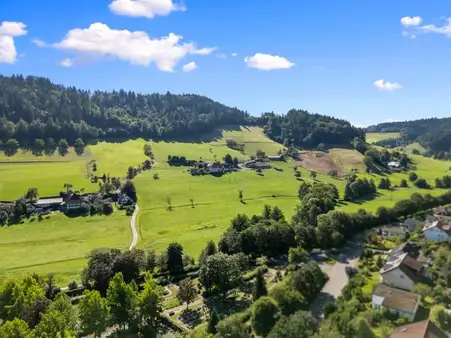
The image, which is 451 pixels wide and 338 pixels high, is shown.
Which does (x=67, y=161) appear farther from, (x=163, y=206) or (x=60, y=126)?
(x=163, y=206)

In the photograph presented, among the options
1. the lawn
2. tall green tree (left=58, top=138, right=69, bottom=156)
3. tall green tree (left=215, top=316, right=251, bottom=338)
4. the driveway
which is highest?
tall green tree (left=58, top=138, right=69, bottom=156)

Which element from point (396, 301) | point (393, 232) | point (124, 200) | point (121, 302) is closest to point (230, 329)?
point (121, 302)

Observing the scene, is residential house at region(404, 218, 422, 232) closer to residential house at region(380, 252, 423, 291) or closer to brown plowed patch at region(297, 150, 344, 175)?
residential house at region(380, 252, 423, 291)

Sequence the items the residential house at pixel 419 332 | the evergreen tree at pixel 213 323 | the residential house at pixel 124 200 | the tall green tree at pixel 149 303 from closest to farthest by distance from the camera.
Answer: the residential house at pixel 419 332 < the evergreen tree at pixel 213 323 < the tall green tree at pixel 149 303 < the residential house at pixel 124 200

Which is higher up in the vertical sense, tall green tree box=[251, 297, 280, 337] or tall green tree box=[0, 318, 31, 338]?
tall green tree box=[0, 318, 31, 338]

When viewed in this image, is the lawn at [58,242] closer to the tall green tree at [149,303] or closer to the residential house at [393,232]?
the tall green tree at [149,303]

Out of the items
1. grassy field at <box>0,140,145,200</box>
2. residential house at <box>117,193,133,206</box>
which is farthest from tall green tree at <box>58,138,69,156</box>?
residential house at <box>117,193,133,206</box>

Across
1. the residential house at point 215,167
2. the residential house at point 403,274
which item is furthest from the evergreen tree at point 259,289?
the residential house at point 215,167
